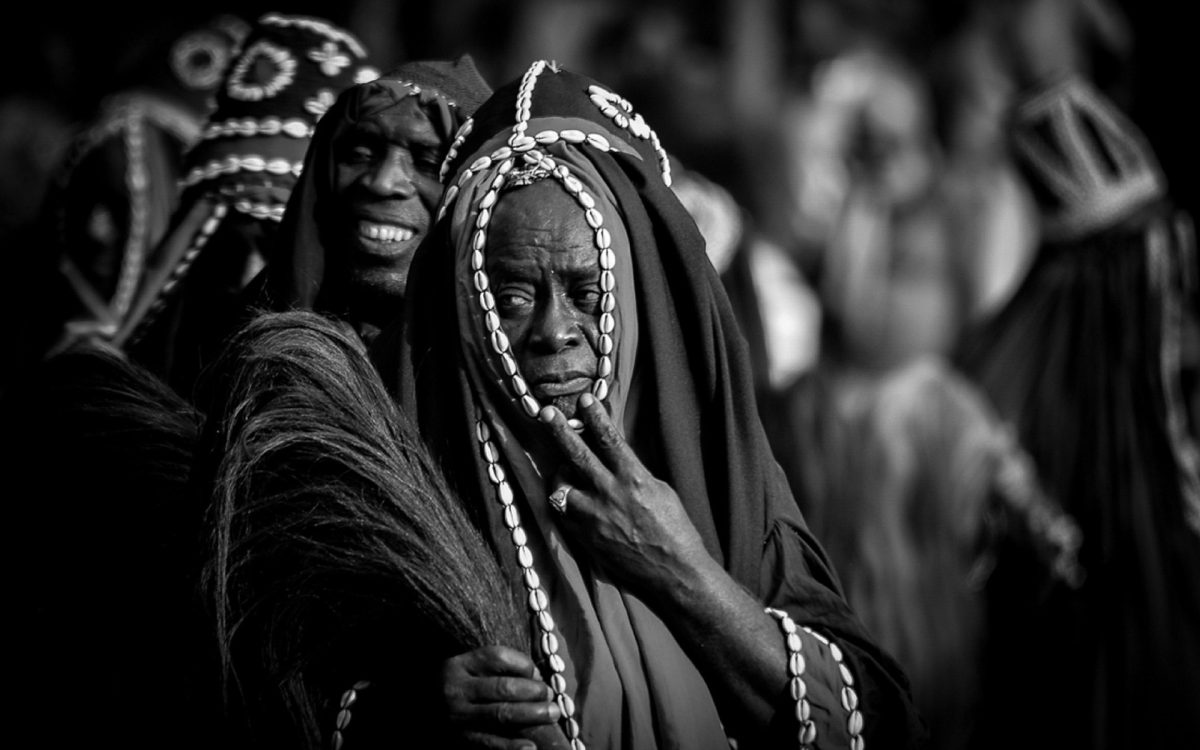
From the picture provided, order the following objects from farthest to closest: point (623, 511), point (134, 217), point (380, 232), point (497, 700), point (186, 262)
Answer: point (134, 217) < point (186, 262) < point (380, 232) < point (623, 511) < point (497, 700)

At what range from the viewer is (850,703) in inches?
136

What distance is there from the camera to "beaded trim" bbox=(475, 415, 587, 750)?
3311mm

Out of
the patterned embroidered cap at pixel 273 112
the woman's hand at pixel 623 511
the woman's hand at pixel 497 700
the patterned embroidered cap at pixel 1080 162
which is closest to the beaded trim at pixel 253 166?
the patterned embroidered cap at pixel 273 112

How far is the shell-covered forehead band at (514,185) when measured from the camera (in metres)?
3.42

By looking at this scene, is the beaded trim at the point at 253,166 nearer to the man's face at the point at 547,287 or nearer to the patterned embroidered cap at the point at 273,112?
the patterned embroidered cap at the point at 273,112

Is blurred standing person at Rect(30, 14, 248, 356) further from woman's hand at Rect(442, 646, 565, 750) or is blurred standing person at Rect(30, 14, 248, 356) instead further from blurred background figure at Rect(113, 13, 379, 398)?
woman's hand at Rect(442, 646, 565, 750)

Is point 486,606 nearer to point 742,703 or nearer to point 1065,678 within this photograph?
point 742,703

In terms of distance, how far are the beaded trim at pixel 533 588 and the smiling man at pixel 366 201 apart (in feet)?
2.25

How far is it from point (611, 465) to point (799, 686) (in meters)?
0.54

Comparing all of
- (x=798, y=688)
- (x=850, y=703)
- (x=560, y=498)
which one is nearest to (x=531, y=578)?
(x=560, y=498)

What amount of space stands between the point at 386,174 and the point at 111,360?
764 millimetres

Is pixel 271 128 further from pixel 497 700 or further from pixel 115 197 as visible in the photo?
pixel 497 700

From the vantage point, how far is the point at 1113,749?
23.9ft

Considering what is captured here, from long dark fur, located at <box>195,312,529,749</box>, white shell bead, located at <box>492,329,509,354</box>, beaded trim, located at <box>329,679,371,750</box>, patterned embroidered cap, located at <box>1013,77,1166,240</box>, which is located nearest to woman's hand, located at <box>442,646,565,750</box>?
long dark fur, located at <box>195,312,529,749</box>
